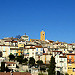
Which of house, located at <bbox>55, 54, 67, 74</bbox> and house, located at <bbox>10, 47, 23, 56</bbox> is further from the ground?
house, located at <bbox>10, 47, 23, 56</bbox>

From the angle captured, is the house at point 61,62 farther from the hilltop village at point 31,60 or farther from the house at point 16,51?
the house at point 16,51

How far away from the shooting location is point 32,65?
216 ft

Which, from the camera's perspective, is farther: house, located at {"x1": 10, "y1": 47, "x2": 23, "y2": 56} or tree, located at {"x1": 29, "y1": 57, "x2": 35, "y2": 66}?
house, located at {"x1": 10, "y1": 47, "x2": 23, "y2": 56}

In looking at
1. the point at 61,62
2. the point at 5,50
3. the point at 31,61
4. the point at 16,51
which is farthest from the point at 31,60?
the point at 5,50

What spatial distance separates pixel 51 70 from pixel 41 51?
2089 centimetres

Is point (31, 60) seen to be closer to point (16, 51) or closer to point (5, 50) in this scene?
point (16, 51)

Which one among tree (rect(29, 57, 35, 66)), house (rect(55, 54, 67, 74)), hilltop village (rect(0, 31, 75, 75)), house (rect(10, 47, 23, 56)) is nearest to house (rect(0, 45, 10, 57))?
hilltop village (rect(0, 31, 75, 75))

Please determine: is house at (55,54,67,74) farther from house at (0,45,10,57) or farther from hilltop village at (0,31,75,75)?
house at (0,45,10,57)

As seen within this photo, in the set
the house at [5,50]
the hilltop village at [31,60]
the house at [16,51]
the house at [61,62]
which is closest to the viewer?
the hilltop village at [31,60]

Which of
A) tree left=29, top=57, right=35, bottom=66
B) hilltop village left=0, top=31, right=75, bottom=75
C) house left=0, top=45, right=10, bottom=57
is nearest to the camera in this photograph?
hilltop village left=0, top=31, right=75, bottom=75

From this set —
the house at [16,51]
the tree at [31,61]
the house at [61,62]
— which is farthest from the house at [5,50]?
the house at [61,62]

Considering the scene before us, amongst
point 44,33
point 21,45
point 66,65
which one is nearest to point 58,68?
point 66,65

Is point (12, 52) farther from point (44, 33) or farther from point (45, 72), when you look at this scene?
point (44, 33)

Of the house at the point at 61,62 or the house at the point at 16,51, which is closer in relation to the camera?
the house at the point at 61,62
